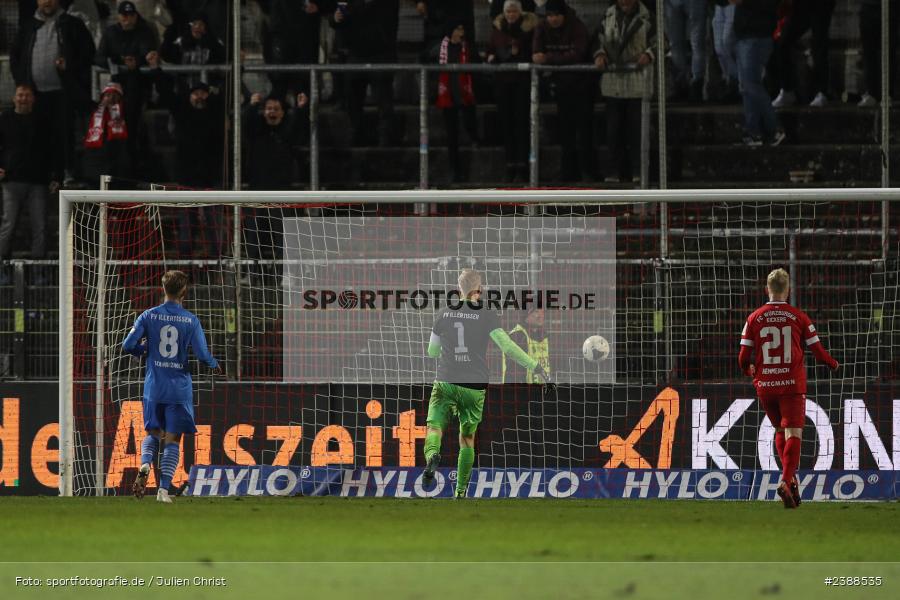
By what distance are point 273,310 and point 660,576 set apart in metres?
7.61

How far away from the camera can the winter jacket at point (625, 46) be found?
1541 centimetres

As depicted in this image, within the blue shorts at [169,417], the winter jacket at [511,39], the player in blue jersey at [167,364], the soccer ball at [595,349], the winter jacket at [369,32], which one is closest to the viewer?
the player in blue jersey at [167,364]

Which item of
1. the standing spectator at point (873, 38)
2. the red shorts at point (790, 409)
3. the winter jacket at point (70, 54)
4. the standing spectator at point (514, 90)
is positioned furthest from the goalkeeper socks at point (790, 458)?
the winter jacket at point (70, 54)

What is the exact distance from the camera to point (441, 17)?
54.2 ft

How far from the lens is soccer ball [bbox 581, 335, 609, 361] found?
1338cm

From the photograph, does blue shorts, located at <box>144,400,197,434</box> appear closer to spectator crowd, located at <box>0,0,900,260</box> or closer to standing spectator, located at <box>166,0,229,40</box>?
spectator crowd, located at <box>0,0,900,260</box>

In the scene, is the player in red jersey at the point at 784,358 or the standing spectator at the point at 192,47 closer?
the player in red jersey at the point at 784,358

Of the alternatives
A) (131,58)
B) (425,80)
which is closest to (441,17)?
(425,80)

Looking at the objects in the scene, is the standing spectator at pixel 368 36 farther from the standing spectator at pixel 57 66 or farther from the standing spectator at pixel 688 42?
the standing spectator at pixel 688 42

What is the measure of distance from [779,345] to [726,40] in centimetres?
649

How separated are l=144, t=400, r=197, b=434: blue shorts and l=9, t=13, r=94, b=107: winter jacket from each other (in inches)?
249

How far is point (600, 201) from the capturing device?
12.2 m

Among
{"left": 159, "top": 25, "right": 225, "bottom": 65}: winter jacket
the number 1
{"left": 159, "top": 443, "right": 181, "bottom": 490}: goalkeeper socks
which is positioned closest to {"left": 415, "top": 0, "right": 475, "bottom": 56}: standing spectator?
{"left": 159, "top": 25, "right": 225, "bottom": 65}: winter jacket

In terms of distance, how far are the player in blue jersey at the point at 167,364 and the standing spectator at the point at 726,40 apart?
7730mm
